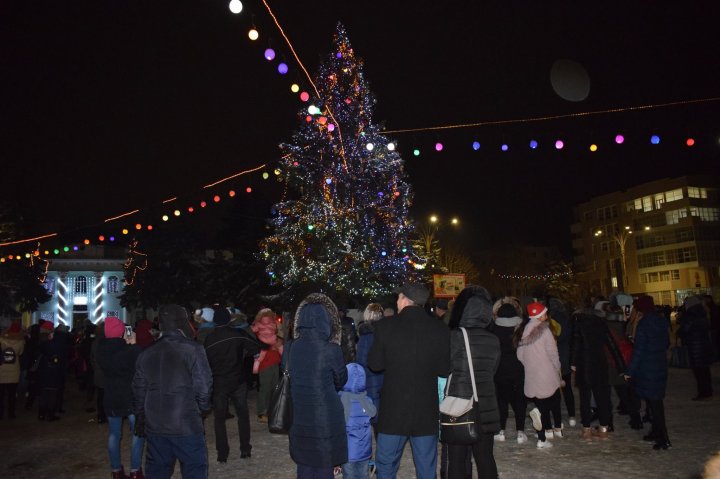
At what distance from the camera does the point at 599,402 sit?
8.31 m

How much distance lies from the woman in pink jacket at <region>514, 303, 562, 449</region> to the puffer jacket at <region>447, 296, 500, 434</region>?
8.20 ft

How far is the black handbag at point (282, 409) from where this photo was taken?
5062mm

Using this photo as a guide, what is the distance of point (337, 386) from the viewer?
509cm

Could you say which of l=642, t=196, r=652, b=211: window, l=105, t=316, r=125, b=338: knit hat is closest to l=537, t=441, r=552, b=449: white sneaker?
l=105, t=316, r=125, b=338: knit hat

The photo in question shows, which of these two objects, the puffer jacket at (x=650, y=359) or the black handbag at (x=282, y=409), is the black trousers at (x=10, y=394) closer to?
the black handbag at (x=282, y=409)

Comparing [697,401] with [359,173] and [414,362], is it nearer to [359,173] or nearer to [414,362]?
[414,362]

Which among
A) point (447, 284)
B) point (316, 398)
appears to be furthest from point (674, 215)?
point (316, 398)

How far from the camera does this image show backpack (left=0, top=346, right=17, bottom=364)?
40.1 ft

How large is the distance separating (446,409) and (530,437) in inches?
159

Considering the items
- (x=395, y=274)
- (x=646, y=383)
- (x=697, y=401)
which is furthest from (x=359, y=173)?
(x=646, y=383)

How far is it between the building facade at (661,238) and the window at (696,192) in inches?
4.8

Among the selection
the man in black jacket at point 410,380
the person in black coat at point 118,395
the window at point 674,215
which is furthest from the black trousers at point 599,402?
the window at point 674,215

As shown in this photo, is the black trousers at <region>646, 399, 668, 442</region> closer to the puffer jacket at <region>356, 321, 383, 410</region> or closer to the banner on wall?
the puffer jacket at <region>356, 321, 383, 410</region>

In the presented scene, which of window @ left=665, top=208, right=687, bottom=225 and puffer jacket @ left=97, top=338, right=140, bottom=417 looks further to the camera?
window @ left=665, top=208, right=687, bottom=225
